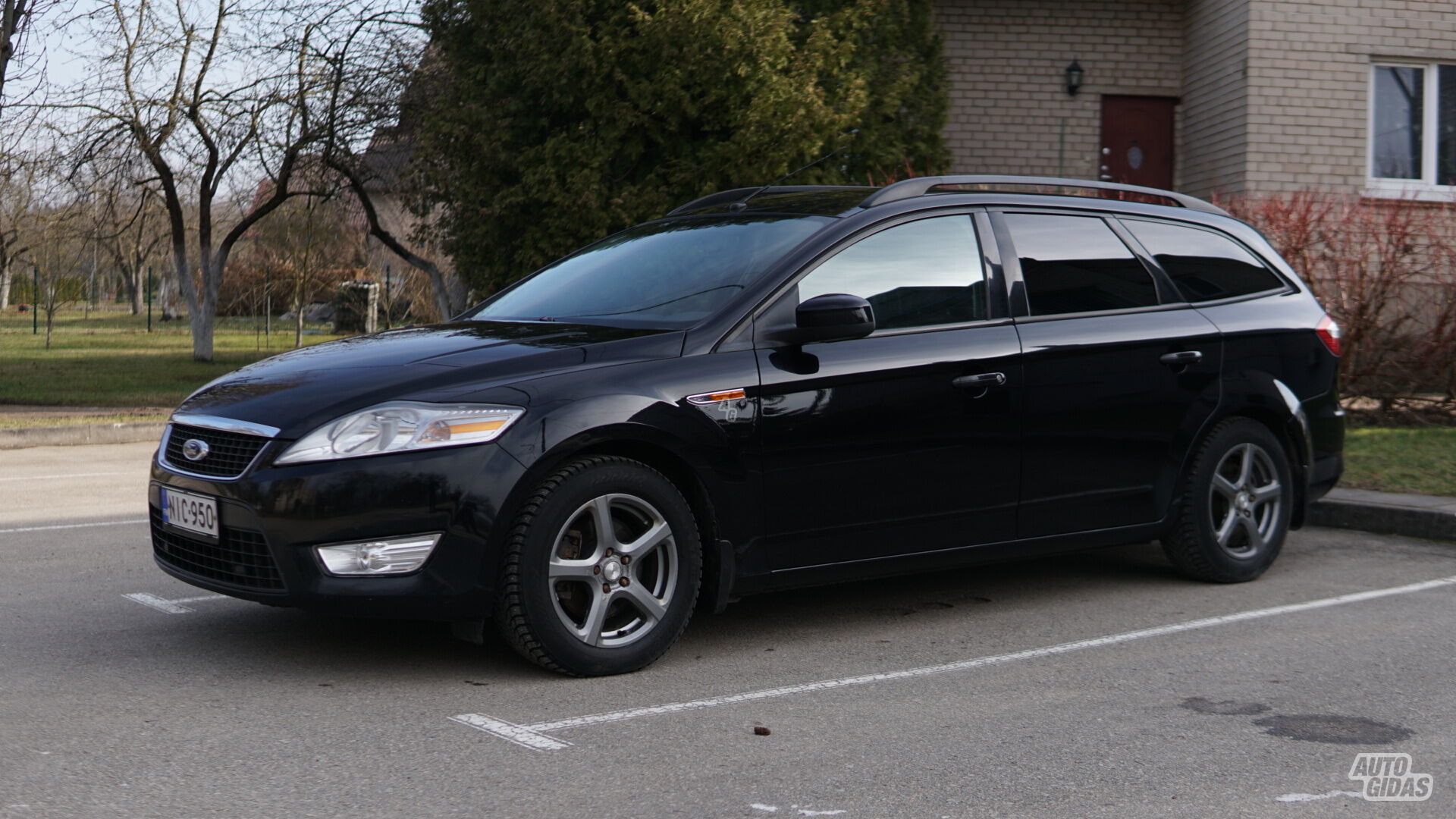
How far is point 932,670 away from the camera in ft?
17.0

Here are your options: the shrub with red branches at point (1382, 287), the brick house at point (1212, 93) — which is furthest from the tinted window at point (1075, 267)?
the brick house at point (1212, 93)

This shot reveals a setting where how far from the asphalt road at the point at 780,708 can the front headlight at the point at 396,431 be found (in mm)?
786

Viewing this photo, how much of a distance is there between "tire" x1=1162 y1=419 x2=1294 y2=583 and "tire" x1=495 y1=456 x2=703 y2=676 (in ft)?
8.17

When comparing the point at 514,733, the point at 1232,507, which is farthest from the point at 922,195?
the point at 514,733

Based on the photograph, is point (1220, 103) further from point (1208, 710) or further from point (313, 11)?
point (313, 11)

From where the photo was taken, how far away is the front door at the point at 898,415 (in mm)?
5281

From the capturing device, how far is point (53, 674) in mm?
4961

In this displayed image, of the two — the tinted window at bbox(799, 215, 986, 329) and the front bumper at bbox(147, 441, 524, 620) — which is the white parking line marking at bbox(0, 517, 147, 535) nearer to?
the front bumper at bbox(147, 441, 524, 620)

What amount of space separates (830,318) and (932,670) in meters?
1.27

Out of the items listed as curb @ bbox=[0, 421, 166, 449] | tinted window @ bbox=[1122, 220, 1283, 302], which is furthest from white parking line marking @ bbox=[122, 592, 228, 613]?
curb @ bbox=[0, 421, 166, 449]

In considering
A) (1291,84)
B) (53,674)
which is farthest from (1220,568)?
(1291,84)

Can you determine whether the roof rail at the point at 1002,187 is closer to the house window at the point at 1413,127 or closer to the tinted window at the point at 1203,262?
the tinted window at the point at 1203,262

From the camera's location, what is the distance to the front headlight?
4641 mm

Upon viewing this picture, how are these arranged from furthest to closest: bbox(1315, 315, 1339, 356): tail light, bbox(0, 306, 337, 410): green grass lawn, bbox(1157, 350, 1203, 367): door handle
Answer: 1. bbox(0, 306, 337, 410): green grass lawn
2. bbox(1315, 315, 1339, 356): tail light
3. bbox(1157, 350, 1203, 367): door handle
